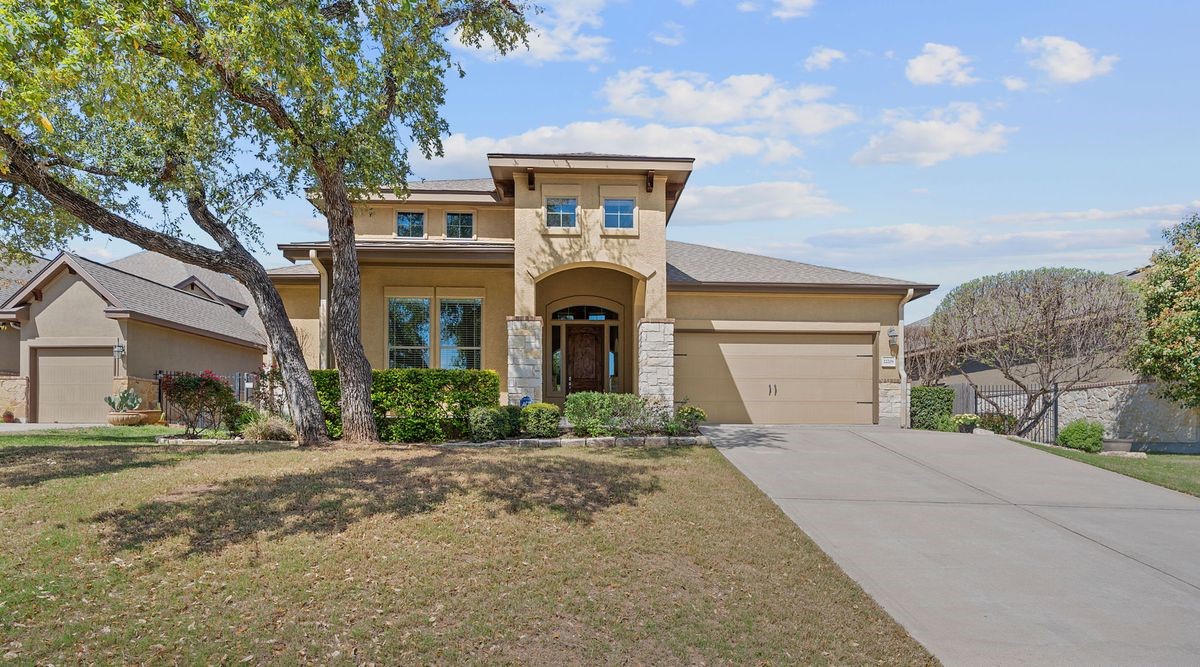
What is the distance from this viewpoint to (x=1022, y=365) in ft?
58.9

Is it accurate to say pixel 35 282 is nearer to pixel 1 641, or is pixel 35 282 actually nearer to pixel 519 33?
pixel 519 33

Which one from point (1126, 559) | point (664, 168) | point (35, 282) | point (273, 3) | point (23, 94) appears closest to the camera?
point (23, 94)

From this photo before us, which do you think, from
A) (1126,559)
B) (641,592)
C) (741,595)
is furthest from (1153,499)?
(641,592)

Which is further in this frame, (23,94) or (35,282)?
(35,282)

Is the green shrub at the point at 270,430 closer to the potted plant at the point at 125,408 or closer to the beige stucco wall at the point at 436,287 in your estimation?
the beige stucco wall at the point at 436,287

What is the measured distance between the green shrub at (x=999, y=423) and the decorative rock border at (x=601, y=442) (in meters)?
8.45

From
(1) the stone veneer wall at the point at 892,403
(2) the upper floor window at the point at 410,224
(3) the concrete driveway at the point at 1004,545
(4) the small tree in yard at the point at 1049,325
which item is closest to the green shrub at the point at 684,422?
(3) the concrete driveway at the point at 1004,545

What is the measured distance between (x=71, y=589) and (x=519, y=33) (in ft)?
34.0

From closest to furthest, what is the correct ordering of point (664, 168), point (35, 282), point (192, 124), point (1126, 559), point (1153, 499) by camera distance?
point (1126, 559), point (1153, 499), point (192, 124), point (664, 168), point (35, 282)

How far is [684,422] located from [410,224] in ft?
25.8

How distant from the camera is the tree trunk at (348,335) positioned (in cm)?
1120

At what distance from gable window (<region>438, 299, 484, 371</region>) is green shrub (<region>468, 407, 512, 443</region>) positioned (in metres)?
3.52

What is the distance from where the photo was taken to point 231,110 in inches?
426

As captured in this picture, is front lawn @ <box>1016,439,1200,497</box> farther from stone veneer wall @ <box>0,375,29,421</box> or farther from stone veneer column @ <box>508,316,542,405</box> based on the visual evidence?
stone veneer wall @ <box>0,375,29,421</box>
